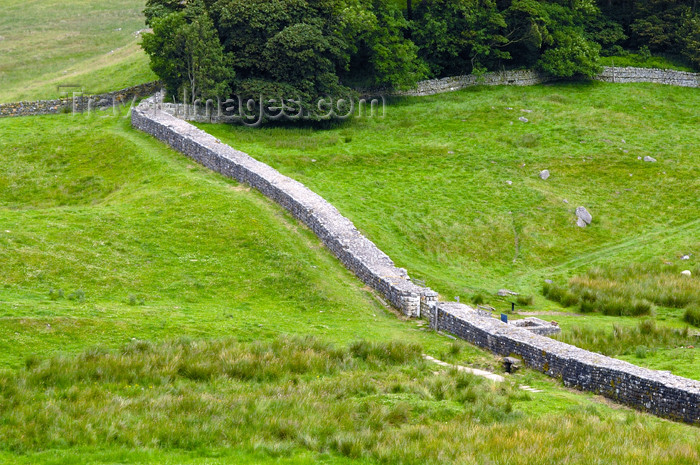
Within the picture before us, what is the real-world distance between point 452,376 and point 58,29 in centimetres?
7116

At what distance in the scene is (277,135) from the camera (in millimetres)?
46344

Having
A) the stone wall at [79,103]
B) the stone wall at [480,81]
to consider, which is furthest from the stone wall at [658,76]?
the stone wall at [79,103]

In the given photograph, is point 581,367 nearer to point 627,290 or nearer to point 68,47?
point 627,290

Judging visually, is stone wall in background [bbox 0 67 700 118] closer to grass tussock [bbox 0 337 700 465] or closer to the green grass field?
the green grass field

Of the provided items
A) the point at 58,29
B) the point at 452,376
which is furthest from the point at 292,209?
the point at 58,29

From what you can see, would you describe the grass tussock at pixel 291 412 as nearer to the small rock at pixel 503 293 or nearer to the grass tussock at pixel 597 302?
the small rock at pixel 503 293

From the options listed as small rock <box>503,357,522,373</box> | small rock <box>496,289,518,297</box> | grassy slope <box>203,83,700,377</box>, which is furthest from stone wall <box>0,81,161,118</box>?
small rock <box>503,357,522,373</box>

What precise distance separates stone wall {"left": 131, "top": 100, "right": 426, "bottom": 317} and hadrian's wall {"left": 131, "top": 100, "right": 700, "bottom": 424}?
37 mm

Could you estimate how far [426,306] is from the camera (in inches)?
1014

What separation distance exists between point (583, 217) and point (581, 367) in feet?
66.8

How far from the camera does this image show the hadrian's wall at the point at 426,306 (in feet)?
57.8

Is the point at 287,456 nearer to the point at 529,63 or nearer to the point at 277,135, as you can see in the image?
the point at 277,135

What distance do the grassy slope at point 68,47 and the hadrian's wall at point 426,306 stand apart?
1342 centimetres

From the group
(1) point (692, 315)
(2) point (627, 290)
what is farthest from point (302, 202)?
(1) point (692, 315)
